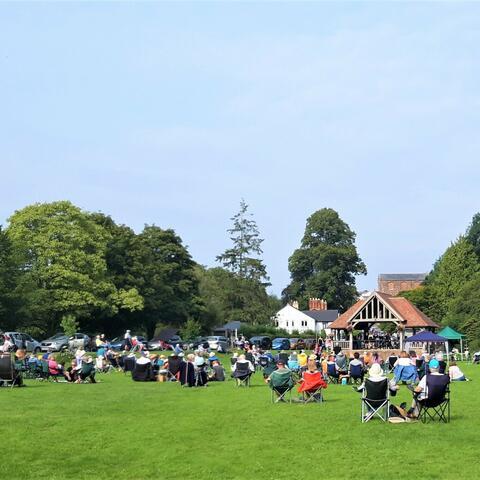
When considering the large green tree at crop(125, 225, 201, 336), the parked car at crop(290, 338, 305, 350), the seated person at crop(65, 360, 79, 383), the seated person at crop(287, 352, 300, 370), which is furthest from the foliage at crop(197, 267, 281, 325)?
the seated person at crop(65, 360, 79, 383)

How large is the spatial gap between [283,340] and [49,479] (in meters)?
62.6

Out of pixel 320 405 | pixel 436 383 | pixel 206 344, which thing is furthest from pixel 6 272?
pixel 436 383

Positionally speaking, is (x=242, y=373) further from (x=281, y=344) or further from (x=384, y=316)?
(x=281, y=344)

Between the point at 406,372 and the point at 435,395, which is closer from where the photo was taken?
the point at 435,395

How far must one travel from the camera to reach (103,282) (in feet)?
210

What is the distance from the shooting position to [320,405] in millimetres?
19266

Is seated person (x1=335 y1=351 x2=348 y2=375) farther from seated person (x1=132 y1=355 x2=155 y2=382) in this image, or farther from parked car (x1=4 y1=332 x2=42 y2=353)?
parked car (x1=4 y1=332 x2=42 y2=353)

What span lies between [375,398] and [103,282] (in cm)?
4952

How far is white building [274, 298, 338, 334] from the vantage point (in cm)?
10706

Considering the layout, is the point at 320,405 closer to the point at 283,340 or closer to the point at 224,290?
the point at 283,340

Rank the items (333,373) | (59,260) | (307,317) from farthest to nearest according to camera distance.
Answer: (307,317), (59,260), (333,373)

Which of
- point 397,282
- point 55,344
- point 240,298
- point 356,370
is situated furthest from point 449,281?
point 397,282

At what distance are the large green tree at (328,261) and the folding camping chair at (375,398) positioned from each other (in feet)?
283

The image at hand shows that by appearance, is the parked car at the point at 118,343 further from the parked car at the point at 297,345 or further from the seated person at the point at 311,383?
the seated person at the point at 311,383
